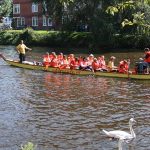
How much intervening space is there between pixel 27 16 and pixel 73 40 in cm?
3522

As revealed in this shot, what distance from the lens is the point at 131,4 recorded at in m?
6.03

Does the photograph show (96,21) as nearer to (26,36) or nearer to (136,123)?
(26,36)

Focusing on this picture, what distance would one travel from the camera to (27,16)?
3538 inches

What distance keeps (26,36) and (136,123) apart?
169ft

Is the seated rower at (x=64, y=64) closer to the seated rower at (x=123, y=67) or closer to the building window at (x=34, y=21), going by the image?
the seated rower at (x=123, y=67)

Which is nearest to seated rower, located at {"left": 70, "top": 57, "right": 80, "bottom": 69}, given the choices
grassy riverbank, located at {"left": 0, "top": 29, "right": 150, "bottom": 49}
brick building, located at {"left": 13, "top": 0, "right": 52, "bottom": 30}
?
grassy riverbank, located at {"left": 0, "top": 29, "right": 150, "bottom": 49}

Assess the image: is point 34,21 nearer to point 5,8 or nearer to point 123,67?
point 5,8

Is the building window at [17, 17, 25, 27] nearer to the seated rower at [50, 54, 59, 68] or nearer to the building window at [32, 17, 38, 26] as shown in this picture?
the building window at [32, 17, 38, 26]

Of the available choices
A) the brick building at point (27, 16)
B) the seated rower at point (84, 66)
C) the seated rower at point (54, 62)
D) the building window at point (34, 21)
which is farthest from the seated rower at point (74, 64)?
the building window at point (34, 21)

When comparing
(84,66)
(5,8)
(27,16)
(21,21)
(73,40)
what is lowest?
(84,66)

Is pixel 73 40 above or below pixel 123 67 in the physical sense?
above

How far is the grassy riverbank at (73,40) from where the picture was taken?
48875mm

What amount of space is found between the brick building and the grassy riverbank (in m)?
17.3

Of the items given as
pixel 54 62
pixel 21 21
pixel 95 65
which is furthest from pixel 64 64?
pixel 21 21
